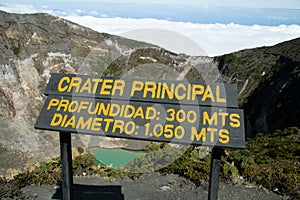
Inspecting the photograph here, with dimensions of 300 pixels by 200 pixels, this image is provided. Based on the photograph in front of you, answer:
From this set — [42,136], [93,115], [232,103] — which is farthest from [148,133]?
[42,136]

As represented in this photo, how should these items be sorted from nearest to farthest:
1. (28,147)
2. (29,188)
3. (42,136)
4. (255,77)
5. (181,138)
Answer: (181,138) < (29,188) < (28,147) < (42,136) < (255,77)

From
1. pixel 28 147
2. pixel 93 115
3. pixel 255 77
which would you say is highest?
pixel 255 77

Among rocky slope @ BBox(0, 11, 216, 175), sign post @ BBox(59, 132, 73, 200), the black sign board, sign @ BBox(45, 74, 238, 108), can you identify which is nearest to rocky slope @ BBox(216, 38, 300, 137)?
rocky slope @ BBox(0, 11, 216, 175)

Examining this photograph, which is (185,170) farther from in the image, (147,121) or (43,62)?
(43,62)

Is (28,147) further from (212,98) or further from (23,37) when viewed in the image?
(212,98)

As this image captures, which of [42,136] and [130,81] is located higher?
[130,81]

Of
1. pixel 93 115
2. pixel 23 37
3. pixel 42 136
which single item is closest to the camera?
pixel 93 115

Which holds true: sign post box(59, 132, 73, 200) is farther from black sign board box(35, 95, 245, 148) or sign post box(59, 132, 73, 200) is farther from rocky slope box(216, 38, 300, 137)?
rocky slope box(216, 38, 300, 137)

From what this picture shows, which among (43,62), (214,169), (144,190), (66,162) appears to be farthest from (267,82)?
(66,162)
